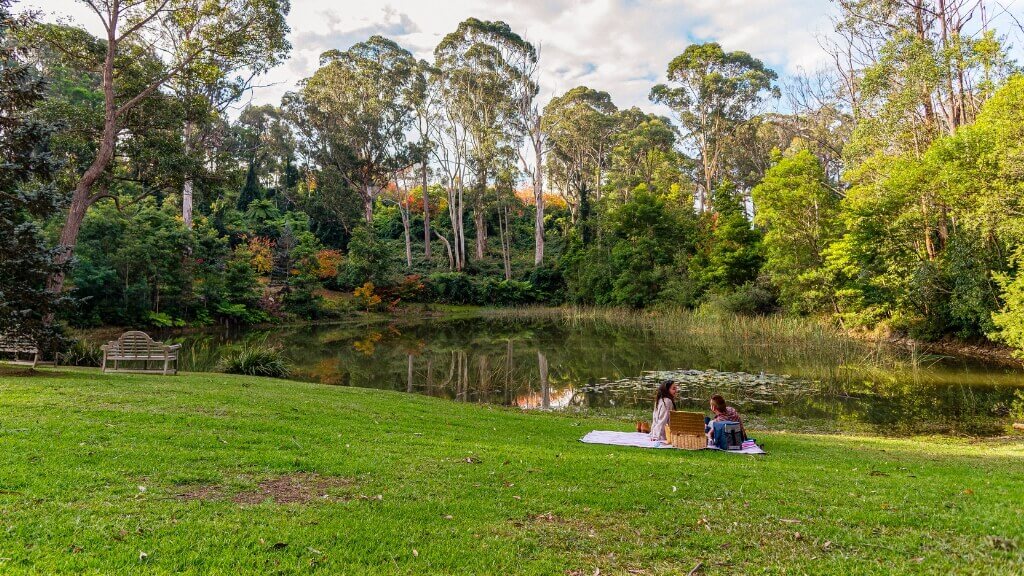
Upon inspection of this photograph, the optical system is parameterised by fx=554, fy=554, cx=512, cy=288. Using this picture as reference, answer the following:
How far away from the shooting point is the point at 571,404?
38.7 ft

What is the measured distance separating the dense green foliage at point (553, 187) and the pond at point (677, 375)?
312 cm

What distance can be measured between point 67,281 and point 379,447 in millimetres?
21282

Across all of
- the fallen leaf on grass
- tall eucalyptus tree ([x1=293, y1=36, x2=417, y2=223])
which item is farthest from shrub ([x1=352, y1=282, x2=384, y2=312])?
the fallen leaf on grass

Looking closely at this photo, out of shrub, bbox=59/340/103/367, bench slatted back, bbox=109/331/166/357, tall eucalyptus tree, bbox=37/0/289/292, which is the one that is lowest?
shrub, bbox=59/340/103/367

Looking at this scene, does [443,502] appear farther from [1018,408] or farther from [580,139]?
[580,139]

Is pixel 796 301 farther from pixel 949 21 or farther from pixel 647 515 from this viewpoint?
pixel 647 515

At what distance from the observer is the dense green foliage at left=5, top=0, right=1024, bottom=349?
15727mm

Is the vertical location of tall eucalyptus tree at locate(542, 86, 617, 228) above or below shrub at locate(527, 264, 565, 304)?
above

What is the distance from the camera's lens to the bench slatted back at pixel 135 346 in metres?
11.0

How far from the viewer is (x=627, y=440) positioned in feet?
23.9

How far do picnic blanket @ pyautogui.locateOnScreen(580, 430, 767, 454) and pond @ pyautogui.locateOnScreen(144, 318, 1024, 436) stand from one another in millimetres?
2746

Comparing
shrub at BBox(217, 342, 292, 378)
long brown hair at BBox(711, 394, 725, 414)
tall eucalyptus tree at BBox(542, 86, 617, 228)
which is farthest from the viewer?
tall eucalyptus tree at BBox(542, 86, 617, 228)

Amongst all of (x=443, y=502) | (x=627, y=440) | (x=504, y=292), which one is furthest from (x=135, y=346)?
(x=504, y=292)

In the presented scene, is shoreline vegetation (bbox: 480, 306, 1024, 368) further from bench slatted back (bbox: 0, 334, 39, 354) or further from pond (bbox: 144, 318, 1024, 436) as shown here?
bench slatted back (bbox: 0, 334, 39, 354)
